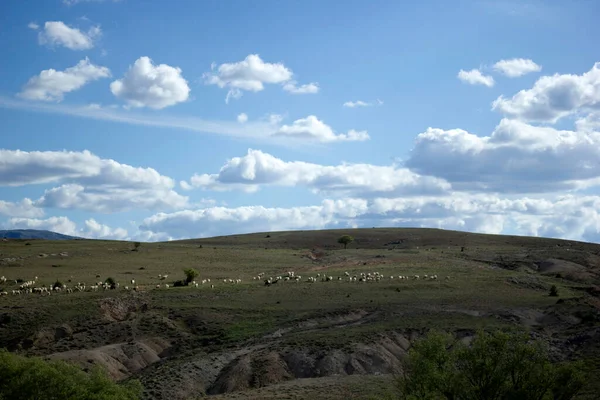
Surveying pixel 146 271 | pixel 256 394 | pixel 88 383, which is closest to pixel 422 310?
pixel 256 394

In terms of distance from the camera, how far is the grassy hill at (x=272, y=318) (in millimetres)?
49094

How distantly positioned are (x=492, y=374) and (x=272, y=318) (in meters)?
29.2

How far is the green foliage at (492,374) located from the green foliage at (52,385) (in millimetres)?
16431

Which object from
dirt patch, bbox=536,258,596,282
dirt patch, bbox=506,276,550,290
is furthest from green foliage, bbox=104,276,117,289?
dirt patch, bbox=536,258,596,282

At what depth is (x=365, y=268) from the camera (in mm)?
98500

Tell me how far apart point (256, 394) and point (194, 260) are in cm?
6724

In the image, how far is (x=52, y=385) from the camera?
3656 centimetres

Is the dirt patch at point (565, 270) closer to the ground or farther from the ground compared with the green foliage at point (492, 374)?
Result: farther from the ground

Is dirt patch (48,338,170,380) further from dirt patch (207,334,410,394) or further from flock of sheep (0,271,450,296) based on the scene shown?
flock of sheep (0,271,450,296)

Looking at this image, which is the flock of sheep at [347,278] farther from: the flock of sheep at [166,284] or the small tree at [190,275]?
the small tree at [190,275]

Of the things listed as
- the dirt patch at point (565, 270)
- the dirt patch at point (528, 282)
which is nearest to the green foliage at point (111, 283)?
the dirt patch at point (528, 282)

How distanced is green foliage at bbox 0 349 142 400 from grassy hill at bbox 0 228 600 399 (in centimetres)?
808

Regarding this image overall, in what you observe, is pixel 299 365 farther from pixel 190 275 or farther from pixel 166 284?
pixel 190 275

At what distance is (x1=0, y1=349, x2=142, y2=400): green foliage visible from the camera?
119 ft
